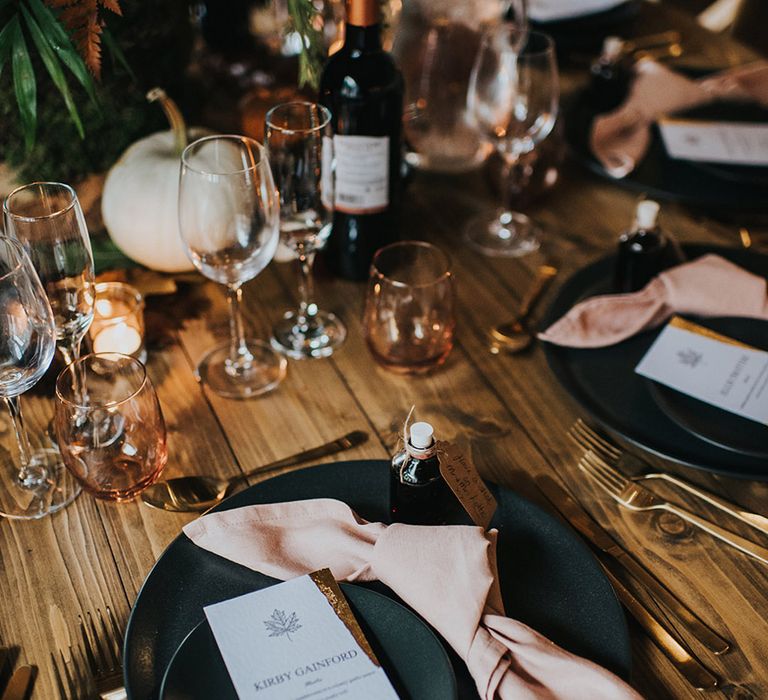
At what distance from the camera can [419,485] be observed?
0.82 metres

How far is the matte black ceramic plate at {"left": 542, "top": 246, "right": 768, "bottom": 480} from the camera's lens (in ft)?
3.10

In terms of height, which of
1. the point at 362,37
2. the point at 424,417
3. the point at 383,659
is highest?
the point at 362,37

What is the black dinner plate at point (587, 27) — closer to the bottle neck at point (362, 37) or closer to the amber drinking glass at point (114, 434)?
the bottle neck at point (362, 37)

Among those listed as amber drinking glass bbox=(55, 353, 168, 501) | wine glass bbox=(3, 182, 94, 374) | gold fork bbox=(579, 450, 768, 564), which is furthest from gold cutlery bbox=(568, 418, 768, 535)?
wine glass bbox=(3, 182, 94, 374)

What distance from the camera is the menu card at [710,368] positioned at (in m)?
1.01

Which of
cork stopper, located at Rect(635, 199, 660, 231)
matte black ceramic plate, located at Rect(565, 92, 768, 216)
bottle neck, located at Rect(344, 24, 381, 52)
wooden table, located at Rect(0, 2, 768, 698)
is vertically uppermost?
bottle neck, located at Rect(344, 24, 381, 52)

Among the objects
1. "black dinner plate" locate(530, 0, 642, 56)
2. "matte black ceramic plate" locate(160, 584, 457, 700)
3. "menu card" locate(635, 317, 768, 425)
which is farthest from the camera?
"black dinner plate" locate(530, 0, 642, 56)

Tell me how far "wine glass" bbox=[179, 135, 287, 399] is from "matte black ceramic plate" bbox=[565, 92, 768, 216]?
0.66 m

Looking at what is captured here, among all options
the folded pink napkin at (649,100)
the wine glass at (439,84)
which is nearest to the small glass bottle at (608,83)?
the folded pink napkin at (649,100)

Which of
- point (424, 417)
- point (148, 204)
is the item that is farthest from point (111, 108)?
point (424, 417)

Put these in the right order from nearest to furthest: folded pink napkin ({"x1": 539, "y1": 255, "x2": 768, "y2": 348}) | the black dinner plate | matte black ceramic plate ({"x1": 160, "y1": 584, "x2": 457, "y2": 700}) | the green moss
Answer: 1. matte black ceramic plate ({"x1": 160, "y1": 584, "x2": 457, "y2": 700})
2. folded pink napkin ({"x1": 539, "y1": 255, "x2": 768, "y2": 348})
3. the green moss
4. the black dinner plate

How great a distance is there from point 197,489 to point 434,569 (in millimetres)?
311

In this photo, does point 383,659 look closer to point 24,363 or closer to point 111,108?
point 24,363

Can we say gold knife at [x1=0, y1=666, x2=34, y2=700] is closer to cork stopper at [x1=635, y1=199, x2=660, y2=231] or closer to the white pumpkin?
the white pumpkin
